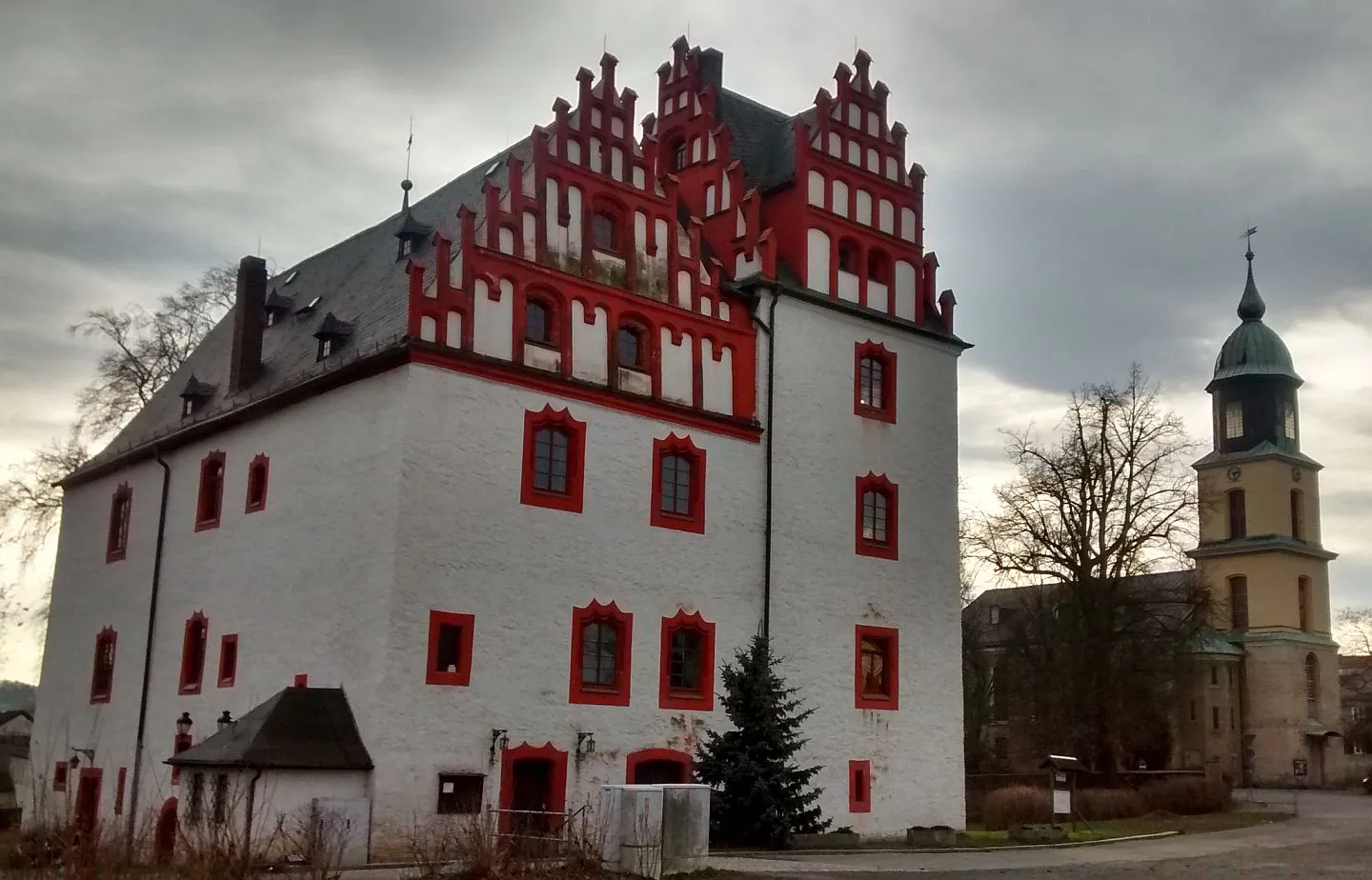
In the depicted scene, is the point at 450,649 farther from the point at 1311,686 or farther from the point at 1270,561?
the point at 1311,686

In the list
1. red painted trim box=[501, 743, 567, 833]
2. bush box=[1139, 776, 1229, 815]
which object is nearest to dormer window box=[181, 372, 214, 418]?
red painted trim box=[501, 743, 567, 833]

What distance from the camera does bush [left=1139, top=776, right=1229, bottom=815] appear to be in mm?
39875

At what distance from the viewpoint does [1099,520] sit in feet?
147

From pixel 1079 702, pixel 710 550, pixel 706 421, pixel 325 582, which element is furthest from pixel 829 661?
pixel 1079 702

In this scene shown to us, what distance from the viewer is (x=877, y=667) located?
103 feet

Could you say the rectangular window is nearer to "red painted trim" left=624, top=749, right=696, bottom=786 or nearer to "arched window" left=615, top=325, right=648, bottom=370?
"red painted trim" left=624, top=749, right=696, bottom=786

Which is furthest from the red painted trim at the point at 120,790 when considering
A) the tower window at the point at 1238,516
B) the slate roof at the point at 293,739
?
the tower window at the point at 1238,516

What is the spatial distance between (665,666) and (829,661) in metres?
4.44

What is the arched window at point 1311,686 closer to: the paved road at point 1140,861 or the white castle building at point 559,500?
the paved road at point 1140,861

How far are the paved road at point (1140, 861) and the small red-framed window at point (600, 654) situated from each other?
16.3ft

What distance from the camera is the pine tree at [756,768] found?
24.9m

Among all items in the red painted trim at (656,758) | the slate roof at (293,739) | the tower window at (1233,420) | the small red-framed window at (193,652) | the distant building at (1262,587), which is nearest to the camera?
the slate roof at (293,739)

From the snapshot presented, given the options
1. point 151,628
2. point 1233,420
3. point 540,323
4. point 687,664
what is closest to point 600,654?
point 687,664

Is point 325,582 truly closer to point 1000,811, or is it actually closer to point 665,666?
point 665,666
